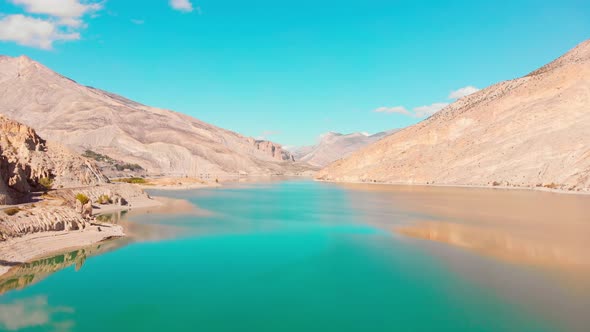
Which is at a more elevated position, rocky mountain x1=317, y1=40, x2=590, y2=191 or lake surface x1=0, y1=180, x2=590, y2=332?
rocky mountain x1=317, y1=40, x2=590, y2=191

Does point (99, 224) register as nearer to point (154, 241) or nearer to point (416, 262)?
point (154, 241)

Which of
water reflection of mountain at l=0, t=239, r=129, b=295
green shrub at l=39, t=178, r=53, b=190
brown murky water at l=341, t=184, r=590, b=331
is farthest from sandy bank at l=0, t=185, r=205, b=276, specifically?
brown murky water at l=341, t=184, r=590, b=331

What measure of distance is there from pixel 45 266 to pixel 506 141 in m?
101

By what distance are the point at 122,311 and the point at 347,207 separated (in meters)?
40.6

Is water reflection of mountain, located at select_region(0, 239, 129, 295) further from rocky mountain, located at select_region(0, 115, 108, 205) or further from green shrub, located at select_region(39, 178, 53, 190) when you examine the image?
green shrub, located at select_region(39, 178, 53, 190)

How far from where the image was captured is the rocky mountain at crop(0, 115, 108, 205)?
35594 mm

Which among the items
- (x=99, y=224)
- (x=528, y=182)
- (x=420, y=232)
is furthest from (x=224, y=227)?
(x=528, y=182)

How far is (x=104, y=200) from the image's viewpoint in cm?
5112

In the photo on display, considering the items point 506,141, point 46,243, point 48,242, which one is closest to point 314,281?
point 46,243

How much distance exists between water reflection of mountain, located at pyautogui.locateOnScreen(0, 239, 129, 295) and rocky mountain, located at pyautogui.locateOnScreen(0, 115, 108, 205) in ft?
33.3

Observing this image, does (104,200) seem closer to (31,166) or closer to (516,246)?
(31,166)

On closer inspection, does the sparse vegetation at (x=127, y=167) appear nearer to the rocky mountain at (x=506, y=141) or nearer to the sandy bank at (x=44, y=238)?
the rocky mountain at (x=506, y=141)

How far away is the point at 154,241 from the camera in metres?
29.8

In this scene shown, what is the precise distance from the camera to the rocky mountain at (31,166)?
35594mm
